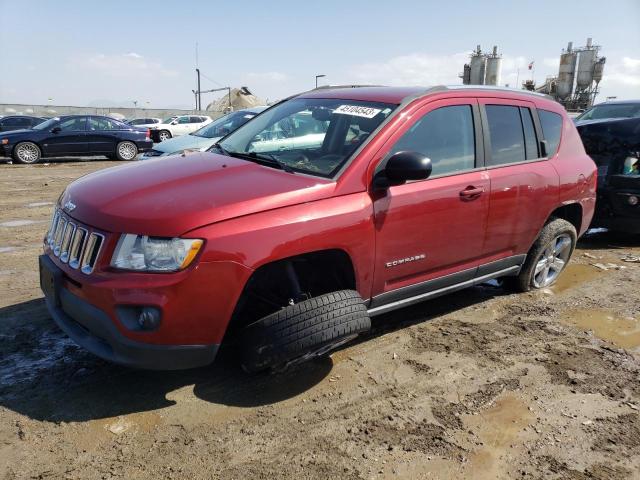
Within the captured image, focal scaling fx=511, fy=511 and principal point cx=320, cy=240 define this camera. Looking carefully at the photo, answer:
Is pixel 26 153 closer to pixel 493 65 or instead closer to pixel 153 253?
pixel 153 253

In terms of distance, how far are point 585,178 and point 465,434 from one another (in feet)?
10.2

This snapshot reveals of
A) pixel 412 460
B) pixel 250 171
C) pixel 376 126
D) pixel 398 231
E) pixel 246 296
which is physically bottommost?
pixel 412 460

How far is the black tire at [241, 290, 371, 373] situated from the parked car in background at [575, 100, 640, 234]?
15.8 feet

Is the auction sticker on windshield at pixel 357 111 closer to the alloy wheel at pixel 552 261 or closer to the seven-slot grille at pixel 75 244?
the seven-slot grille at pixel 75 244

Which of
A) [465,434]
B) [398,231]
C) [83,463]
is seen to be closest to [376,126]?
[398,231]

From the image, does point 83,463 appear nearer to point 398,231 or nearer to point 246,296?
point 246,296

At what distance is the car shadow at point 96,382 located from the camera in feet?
9.44

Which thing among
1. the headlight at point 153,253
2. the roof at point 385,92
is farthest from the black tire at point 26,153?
the headlight at point 153,253

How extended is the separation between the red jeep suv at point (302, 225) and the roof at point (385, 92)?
24 millimetres

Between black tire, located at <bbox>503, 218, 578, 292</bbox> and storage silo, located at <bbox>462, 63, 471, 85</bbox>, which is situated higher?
storage silo, located at <bbox>462, 63, 471, 85</bbox>

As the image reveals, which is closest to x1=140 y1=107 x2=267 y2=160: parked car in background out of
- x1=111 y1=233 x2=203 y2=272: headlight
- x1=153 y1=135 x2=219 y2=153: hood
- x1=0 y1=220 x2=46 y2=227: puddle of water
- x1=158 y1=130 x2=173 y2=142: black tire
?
x1=153 y1=135 x2=219 y2=153: hood

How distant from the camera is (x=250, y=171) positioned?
3.20m

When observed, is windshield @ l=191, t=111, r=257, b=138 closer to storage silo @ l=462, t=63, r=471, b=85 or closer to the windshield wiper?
the windshield wiper

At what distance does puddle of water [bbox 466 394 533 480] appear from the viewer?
2492mm
